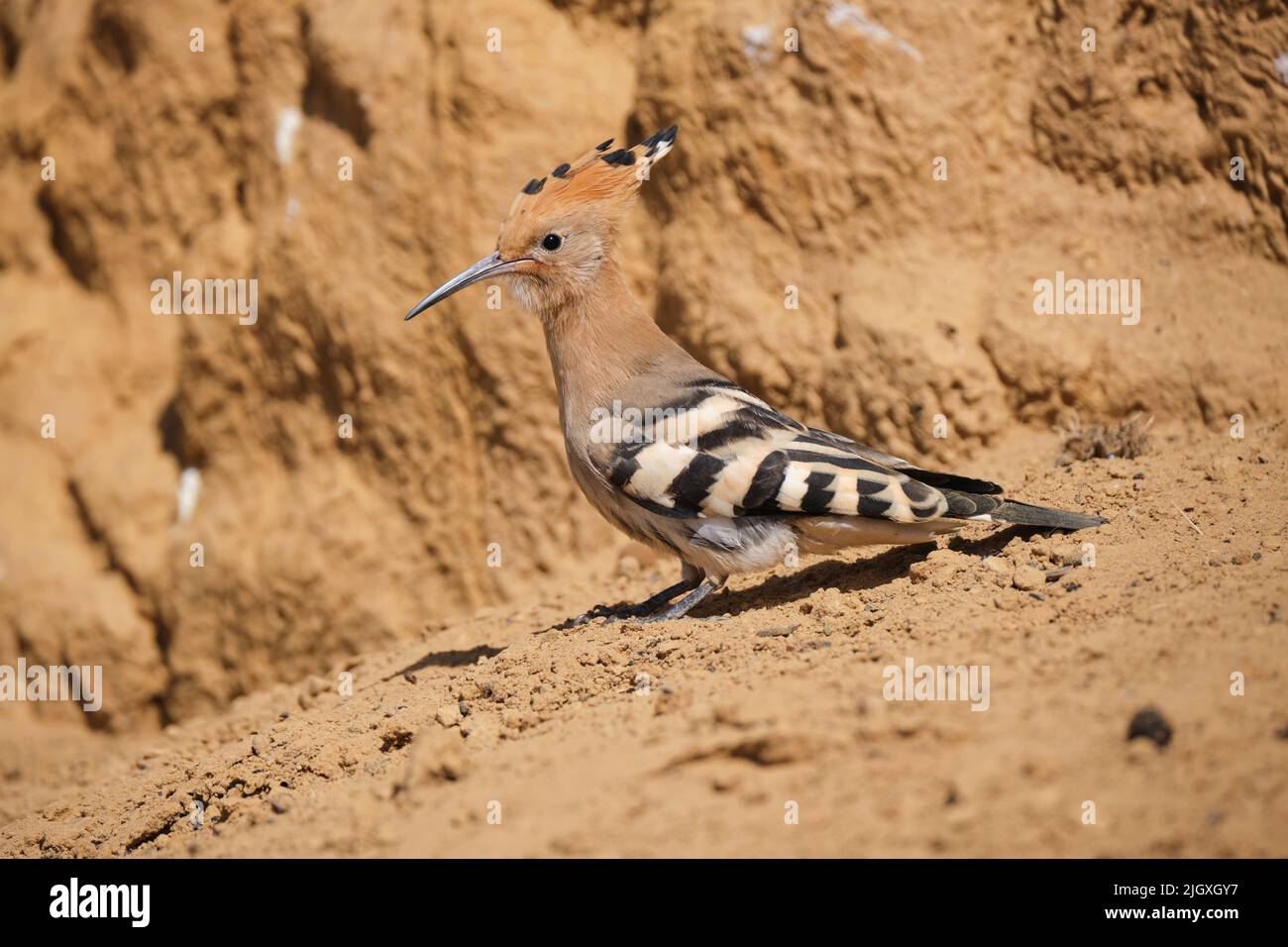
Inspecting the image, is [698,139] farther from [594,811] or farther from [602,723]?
[594,811]

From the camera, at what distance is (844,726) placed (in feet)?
8.84

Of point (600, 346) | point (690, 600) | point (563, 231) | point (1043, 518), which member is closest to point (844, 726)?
point (1043, 518)

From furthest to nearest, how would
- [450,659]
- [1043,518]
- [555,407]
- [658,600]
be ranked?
[555,407]
[450,659]
[658,600]
[1043,518]

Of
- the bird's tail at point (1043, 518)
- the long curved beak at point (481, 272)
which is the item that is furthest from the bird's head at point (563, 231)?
the bird's tail at point (1043, 518)

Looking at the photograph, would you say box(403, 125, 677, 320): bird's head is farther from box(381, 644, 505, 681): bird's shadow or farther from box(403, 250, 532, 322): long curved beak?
box(381, 644, 505, 681): bird's shadow

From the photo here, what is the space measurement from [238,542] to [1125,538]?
4443 mm

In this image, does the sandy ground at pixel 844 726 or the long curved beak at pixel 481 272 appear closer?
the sandy ground at pixel 844 726

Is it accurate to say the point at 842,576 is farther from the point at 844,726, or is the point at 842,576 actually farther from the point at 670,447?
the point at 844,726

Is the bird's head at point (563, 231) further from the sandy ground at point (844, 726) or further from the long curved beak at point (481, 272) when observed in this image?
the sandy ground at point (844, 726)

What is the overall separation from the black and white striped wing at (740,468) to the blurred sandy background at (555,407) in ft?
0.94

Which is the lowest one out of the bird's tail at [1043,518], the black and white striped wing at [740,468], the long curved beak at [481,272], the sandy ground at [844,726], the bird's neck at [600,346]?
the sandy ground at [844,726]

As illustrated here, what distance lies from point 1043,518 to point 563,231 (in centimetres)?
198

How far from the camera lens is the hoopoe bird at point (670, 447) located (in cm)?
394

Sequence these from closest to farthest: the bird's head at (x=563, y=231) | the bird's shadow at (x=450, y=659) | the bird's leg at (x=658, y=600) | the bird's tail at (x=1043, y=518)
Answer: the bird's tail at (x=1043, y=518) < the bird's leg at (x=658, y=600) < the bird's shadow at (x=450, y=659) < the bird's head at (x=563, y=231)
